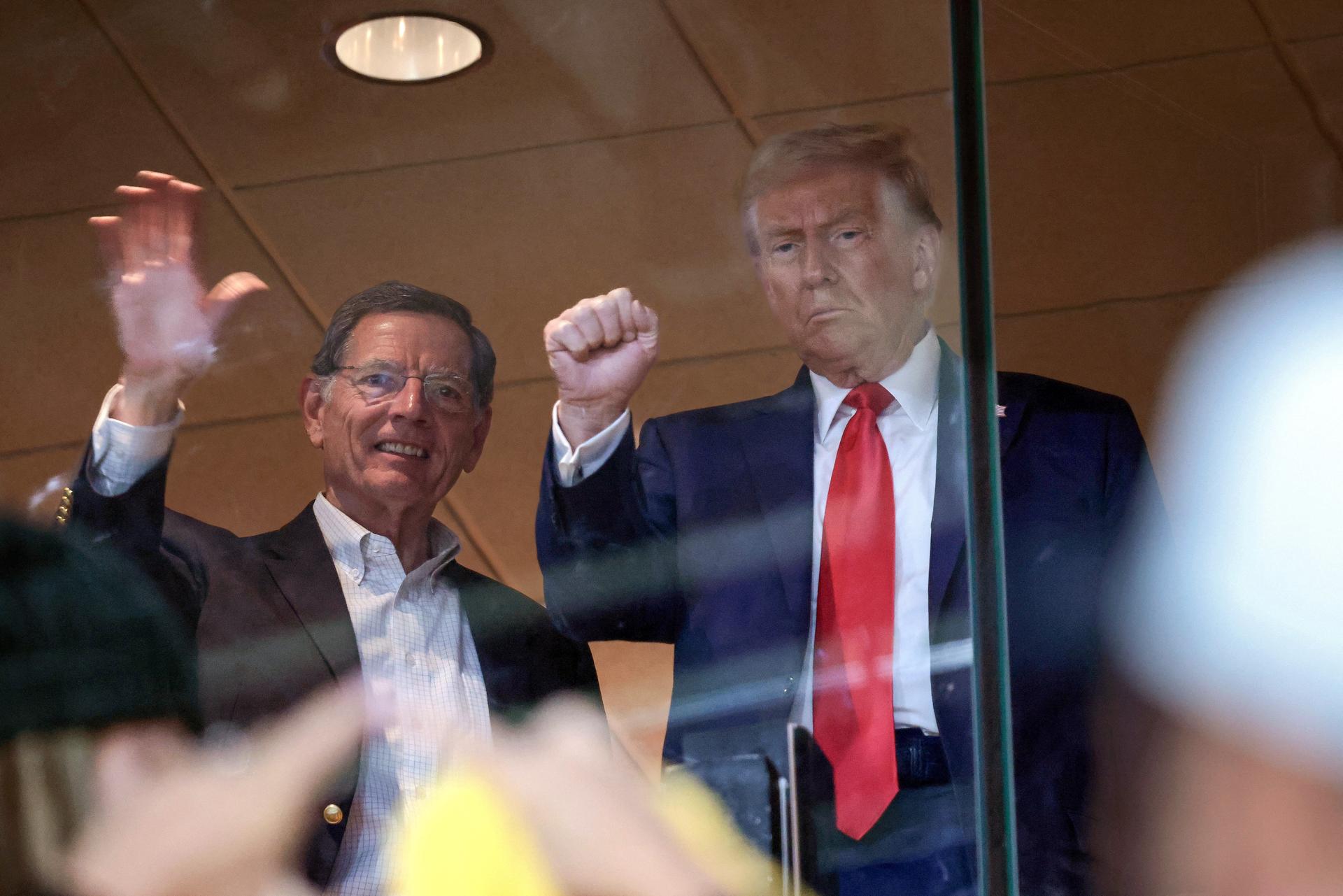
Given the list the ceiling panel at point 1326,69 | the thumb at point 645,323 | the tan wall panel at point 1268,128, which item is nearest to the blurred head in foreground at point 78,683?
the thumb at point 645,323

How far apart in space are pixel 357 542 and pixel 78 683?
0.66ft

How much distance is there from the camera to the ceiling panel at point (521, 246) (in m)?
0.92

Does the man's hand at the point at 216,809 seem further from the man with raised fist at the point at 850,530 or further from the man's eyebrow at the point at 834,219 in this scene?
the man's eyebrow at the point at 834,219

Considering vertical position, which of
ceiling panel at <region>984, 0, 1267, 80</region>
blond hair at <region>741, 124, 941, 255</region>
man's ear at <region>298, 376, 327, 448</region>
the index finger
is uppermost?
ceiling panel at <region>984, 0, 1267, 80</region>

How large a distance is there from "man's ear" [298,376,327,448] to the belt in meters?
0.45

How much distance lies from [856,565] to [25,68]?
71 cm

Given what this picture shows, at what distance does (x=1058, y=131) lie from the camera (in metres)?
1.01

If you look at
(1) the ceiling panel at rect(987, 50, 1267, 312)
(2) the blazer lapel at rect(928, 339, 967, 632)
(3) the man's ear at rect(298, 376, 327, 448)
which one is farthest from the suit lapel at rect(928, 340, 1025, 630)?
(3) the man's ear at rect(298, 376, 327, 448)

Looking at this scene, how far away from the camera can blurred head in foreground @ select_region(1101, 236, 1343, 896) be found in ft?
2.97

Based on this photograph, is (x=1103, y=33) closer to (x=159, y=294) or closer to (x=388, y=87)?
(x=388, y=87)

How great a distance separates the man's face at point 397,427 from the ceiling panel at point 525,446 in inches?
0.6

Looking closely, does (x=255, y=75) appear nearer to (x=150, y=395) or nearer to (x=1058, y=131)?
(x=150, y=395)

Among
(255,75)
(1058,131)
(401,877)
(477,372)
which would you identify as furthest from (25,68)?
(1058,131)

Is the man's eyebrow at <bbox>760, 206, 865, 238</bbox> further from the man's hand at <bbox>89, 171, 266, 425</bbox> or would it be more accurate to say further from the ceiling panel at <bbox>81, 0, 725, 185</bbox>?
the man's hand at <bbox>89, 171, 266, 425</bbox>
